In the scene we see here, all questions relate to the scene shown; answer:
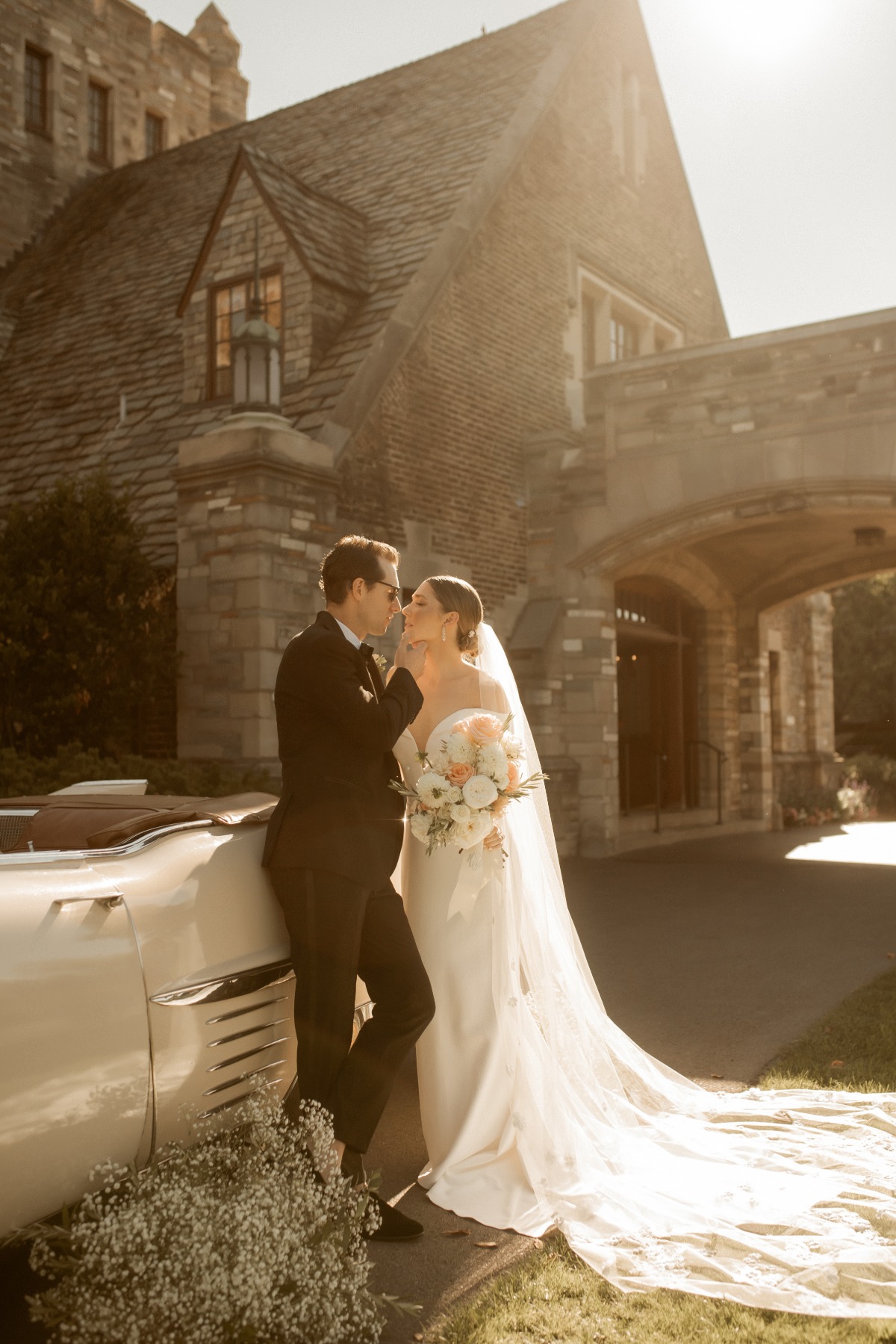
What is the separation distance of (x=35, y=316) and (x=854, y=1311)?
1711cm

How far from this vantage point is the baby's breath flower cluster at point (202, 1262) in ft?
8.34

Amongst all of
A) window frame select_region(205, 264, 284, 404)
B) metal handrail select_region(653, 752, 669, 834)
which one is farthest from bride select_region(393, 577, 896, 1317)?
metal handrail select_region(653, 752, 669, 834)

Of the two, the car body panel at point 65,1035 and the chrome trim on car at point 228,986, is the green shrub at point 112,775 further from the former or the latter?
the car body panel at point 65,1035

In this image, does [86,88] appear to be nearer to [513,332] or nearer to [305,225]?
[305,225]

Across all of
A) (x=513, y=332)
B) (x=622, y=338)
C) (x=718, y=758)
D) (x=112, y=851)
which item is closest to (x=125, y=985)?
(x=112, y=851)

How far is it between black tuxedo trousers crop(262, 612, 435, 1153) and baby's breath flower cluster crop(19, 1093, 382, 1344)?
55cm

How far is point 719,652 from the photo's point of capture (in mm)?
17109

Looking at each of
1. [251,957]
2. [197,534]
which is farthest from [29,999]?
[197,534]

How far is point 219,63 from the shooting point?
24203 millimetres

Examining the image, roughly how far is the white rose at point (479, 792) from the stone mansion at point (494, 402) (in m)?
6.02

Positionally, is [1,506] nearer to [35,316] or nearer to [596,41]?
[35,316]

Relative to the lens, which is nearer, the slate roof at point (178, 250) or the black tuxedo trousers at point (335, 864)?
the black tuxedo trousers at point (335, 864)

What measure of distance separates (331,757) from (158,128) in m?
22.9

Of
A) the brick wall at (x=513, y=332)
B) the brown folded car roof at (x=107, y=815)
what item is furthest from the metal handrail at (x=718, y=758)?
the brown folded car roof at (x=107, y=815)
